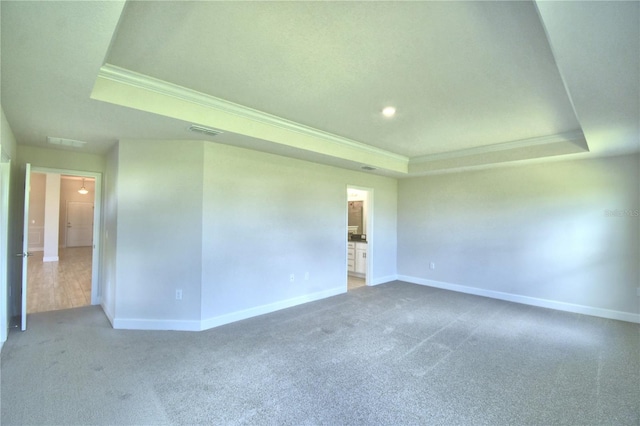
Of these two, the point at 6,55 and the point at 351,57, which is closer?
the point at 6,55

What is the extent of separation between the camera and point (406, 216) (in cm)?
649

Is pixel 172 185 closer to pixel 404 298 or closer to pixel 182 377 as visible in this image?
pixel 182 377

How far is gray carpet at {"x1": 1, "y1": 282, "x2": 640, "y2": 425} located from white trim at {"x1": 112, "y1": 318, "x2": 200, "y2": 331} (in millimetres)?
129

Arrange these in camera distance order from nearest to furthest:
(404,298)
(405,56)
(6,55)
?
Answer: (6,55) → (405,56) → (404,298)

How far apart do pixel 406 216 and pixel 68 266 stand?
28.2 ft

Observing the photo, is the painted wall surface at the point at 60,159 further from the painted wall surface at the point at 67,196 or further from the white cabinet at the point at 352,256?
the painted wall surface at the point at 67,196

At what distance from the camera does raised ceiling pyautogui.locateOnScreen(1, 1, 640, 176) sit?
1619 millimetres

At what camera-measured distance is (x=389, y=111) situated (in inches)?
128

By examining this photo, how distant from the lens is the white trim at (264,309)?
3.65m

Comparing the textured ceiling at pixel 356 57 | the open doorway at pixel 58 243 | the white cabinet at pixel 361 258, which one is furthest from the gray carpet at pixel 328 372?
the textured ceiling at pixel 356 57

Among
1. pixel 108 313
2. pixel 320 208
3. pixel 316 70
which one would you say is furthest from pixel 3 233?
pixel 320 208

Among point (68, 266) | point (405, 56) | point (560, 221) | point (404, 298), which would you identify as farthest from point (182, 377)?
point (68, 266)

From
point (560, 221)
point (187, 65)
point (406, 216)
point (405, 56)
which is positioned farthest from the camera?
point (406, 216)

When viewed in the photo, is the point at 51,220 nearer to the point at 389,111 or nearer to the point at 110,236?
the point at 110,236
